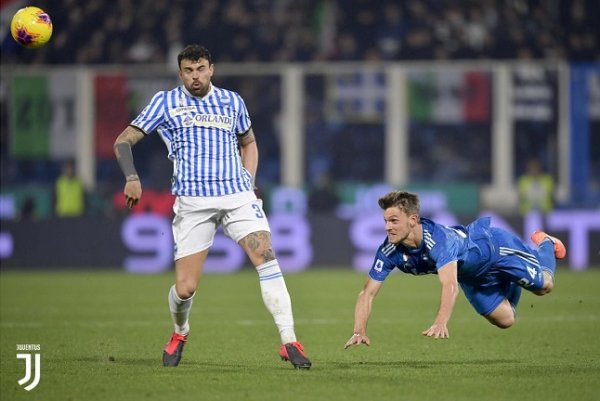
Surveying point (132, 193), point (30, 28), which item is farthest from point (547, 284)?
point (30, 28)

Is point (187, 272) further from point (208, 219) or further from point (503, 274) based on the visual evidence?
point (503, 274)

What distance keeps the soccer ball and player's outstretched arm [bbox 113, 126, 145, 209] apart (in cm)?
189

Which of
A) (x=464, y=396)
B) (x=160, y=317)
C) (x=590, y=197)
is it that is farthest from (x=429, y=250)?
(x=590, y=197)

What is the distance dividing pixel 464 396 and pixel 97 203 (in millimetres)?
17120

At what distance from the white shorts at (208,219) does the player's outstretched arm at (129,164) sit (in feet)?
1.35

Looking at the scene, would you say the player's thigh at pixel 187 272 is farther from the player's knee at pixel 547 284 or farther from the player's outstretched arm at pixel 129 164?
the player's knee at pixel 547 284

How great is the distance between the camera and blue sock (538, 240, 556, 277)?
30.5ft

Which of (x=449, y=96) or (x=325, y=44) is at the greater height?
(x=325, y=44)

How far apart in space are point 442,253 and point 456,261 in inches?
4.5

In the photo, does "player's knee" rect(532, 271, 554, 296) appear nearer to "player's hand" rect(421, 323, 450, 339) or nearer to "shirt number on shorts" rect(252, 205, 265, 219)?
"player's hand" rect(421, 323, 450, 339)

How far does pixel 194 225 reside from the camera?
8.29 m

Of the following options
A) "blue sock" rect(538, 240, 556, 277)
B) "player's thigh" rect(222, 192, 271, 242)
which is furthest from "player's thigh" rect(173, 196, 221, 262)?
"blue sock" rect(538, 240, 556, 277)

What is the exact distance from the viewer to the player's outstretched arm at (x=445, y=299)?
23.9 feet

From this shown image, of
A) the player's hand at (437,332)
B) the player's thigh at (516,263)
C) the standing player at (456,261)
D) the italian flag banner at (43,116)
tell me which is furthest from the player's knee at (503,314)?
the italian flag banner at (43,116)
